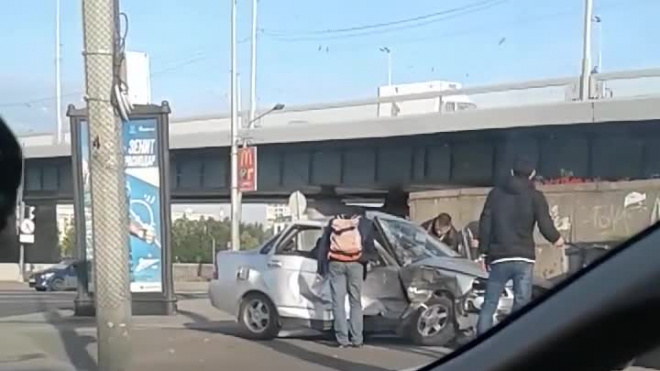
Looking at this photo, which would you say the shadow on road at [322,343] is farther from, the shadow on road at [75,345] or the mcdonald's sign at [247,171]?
the mcdonald's sign at [247,171]

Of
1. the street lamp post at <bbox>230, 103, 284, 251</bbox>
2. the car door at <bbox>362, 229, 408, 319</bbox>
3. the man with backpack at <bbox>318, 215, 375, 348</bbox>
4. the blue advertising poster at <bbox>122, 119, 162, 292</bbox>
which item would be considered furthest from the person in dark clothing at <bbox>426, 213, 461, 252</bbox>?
the street lamp post at <bbox>230, 103, 284, 251</bbox>

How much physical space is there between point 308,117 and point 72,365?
3189 cm

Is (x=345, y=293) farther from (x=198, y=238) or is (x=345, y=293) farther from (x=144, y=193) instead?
(x=198, y=238)

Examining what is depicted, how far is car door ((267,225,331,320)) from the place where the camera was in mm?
12008

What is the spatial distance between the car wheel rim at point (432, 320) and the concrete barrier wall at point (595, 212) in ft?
4.38

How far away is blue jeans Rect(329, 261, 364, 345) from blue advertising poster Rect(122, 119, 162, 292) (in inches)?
179

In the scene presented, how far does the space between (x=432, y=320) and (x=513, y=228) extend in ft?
6.21

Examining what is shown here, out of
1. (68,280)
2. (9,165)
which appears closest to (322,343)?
(9,165)

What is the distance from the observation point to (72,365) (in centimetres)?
1005

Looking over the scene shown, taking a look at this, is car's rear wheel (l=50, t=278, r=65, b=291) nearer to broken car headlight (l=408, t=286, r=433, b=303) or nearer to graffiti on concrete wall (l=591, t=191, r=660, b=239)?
broken car headlight (l=408, t=286, r=433, b=303)

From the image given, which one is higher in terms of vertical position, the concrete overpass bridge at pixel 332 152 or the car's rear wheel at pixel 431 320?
the concrete overpass bridge at pixel 332 152

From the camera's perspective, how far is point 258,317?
494 inches

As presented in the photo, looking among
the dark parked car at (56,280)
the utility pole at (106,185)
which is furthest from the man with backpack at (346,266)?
the dark parked car at (56,280)

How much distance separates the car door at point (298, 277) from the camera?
473 inches
